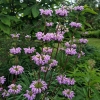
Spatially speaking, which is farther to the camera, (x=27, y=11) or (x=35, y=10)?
(x=27, y=11)

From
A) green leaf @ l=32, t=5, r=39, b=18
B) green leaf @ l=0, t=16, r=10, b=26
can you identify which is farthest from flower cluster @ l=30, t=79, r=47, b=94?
green leaf @ l=32, t=5, r=39, b=18

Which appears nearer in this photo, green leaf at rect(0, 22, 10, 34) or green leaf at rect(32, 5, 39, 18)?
green leaf at rect(0, 22, 10, 34)

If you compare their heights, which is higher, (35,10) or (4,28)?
(35,10)

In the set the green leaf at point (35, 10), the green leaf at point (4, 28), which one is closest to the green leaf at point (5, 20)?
the green leaf at point (4, 28)

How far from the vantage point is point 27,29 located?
4172mm

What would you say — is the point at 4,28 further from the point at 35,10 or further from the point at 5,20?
the point at 35,10

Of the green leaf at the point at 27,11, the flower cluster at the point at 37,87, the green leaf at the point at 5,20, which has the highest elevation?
the green leaf at the point at 27,11

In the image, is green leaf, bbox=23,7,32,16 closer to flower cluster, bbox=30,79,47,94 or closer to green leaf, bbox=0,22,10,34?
green leaf, bbox=0,22,10,34

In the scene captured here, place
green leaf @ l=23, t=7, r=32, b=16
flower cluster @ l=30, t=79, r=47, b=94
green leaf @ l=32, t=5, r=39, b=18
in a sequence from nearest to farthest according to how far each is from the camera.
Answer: flower cluster @ l=30, t=79, r=47, b=94, green leaf @ l=32, t=5, r=39, b=18, green leaf @ l=23, t=7, r=32, b=16

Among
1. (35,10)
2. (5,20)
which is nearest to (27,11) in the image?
(35,10)

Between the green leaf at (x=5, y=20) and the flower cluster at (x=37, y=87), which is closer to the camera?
the flower cluster at (x=37, y=87)

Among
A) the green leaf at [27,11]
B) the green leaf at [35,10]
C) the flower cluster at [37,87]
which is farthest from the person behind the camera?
the green leaf at [27,11]

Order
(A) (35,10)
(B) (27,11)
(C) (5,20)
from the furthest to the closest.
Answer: (B) (27,11) → (A) (35,10) → (C) (5,20)

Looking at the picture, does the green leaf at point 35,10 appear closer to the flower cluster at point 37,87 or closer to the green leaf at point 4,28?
the green leaf at point 4,28
